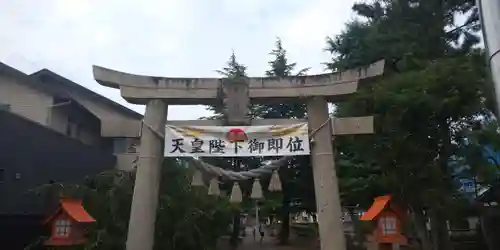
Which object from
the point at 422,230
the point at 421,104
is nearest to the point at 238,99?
the point at 421,104

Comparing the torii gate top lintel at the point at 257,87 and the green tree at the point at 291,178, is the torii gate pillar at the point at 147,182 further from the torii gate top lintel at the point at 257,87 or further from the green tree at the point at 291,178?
the green tree at the point at 291,178

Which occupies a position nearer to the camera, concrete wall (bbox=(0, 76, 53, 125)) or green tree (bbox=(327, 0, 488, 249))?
green tree (bbox=(327, 0, 488, 249))

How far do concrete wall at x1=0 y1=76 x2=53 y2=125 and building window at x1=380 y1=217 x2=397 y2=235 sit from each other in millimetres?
14260

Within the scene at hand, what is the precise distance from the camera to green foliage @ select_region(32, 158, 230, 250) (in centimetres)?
1063

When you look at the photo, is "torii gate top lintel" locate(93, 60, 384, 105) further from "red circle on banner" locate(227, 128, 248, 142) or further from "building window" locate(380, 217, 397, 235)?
"building window" locate(380, 217, 397, 235)

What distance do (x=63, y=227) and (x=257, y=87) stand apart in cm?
489

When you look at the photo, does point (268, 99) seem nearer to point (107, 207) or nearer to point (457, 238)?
point (107, 207)

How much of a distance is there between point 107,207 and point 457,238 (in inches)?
576

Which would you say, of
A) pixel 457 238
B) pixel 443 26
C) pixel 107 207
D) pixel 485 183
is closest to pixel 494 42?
pixel 107 207

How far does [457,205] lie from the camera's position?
12.5 m

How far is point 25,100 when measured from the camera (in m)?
17.5

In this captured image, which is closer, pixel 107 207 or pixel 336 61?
pixel 107 207

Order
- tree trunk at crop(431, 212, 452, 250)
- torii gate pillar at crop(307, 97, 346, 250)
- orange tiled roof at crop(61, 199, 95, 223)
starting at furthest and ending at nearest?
tree trunk at crop(431, 212, 452, 250) < torii gate pillar at crop(307, 97, 346, 250) < orange tiled roof at crop(61, 199, 95, 223)

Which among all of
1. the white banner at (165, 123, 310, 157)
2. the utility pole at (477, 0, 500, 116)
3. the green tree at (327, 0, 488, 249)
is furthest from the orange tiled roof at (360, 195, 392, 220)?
the utility pole at (477, 0, 500, 116)
